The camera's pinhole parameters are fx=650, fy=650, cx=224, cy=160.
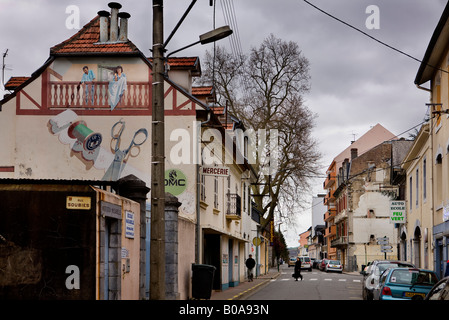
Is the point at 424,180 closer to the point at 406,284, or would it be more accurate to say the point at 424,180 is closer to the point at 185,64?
the point at 185,64

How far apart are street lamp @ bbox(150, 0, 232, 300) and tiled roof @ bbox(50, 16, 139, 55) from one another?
40.1 ft

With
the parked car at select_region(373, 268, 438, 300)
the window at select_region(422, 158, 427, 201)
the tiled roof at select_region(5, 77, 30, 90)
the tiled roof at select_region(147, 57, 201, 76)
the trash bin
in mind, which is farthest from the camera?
the window at select_region(422, 158, 427, 201)

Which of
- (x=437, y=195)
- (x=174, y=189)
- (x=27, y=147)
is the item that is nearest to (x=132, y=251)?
(x=174, y=189)

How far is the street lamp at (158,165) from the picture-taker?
36.9ft

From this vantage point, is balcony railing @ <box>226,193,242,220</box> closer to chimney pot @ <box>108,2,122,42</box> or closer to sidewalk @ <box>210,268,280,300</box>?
→ sidewalk @ <box>210,268,280,300</box>

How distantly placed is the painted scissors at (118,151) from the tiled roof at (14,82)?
436cm

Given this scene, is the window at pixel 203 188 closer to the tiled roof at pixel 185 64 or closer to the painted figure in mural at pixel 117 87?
the tiled roof at pixel 185 64

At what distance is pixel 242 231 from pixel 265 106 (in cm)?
1299

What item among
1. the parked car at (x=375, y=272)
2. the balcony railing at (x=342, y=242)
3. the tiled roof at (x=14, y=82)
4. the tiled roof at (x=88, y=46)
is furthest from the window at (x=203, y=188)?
the balcony railing at (x=342, y=242)

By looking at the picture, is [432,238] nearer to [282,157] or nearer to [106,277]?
[106,277]

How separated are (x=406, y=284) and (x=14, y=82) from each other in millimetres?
16145

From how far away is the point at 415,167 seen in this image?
32.2m

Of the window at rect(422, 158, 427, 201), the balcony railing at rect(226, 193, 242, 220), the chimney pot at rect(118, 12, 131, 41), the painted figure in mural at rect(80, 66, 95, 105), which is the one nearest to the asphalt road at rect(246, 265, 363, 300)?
the balcony railing at rect(226, 193, 242, 220)

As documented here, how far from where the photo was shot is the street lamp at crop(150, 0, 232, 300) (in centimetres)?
1124
